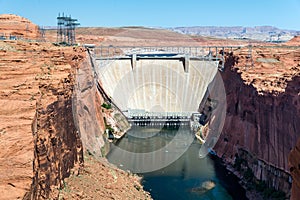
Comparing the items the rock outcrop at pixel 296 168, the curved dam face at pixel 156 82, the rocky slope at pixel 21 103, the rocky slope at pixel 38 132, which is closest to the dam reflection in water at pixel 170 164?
the rocky slope at pixel 38 132

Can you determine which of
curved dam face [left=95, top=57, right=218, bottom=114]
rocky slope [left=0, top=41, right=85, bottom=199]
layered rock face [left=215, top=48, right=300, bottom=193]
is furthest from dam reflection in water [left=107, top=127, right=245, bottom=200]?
rocky slope [left=0, top=41, right=85, bottom=199]

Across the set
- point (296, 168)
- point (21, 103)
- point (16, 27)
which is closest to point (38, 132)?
point (21, 103)

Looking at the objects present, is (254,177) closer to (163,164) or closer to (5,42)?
(163,164)

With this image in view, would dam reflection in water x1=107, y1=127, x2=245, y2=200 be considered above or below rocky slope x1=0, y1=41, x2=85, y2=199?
below

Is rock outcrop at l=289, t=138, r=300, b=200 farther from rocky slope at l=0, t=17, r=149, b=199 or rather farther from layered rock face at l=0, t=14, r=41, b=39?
layered rock face at l=0, t=14, r=41, b=39

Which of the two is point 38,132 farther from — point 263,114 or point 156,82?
point 156,82

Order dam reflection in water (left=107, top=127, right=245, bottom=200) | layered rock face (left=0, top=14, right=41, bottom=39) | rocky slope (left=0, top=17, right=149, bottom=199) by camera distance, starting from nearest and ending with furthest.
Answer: rocky slope (left=0, top=17, right=149, bottom=199)
dam reflection in water (left=107, top=127, right=245, bottom=200)
layered rock face (left=0, top=14, right=41, bottom=39)

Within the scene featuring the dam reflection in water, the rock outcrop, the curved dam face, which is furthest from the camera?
the curved dam face
